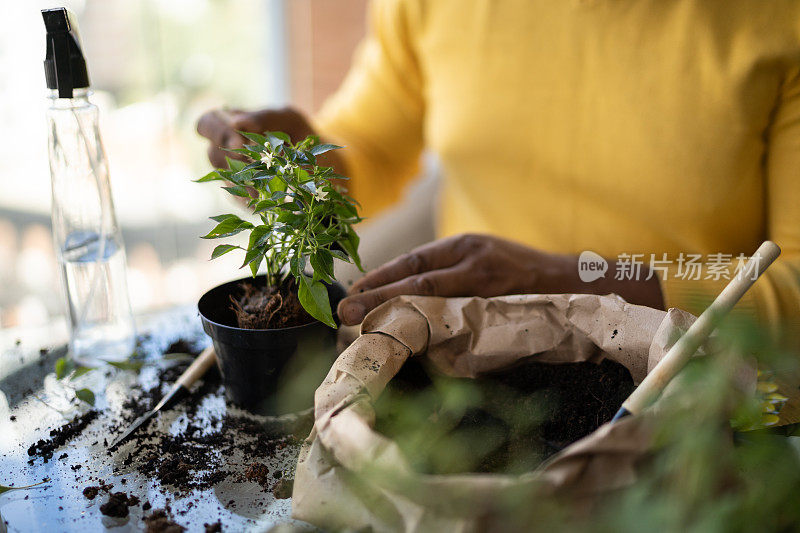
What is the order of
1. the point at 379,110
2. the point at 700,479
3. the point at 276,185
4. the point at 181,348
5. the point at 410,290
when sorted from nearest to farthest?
the point at 700,479 < the point at 276,185 < the point at 410,290 < the point at 181,348 < the point at 379,110

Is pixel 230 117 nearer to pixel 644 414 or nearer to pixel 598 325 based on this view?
pixel 598 325

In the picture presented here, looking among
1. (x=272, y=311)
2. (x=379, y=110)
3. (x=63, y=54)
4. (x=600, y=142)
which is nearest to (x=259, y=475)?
(x=272, y=311)

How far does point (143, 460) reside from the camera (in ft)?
1.95

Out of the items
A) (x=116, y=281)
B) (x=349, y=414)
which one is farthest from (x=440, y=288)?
(x=116, y=281)

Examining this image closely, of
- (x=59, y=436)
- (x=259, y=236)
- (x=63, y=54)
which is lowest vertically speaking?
(x=59, y=436)

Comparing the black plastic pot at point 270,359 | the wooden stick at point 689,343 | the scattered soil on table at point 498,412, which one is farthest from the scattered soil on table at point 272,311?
the wooden stick at point 689,343

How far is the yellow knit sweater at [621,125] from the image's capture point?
88 centimetres

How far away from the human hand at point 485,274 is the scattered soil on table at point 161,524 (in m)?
0.31

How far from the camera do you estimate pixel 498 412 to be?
590mm

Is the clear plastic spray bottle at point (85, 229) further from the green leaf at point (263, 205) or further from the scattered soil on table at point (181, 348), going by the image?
the green leaf at point (263, 205)

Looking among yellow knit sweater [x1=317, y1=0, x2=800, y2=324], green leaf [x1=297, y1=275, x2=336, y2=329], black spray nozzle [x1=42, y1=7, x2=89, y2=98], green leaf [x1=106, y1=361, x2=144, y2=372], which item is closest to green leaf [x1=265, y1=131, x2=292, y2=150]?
green leaf [x1=297, y1=275, x2=336, y2=329]

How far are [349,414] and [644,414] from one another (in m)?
0.22

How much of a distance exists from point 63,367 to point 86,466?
0.20 metres

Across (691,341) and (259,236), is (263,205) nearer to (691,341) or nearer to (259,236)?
(259,236)
